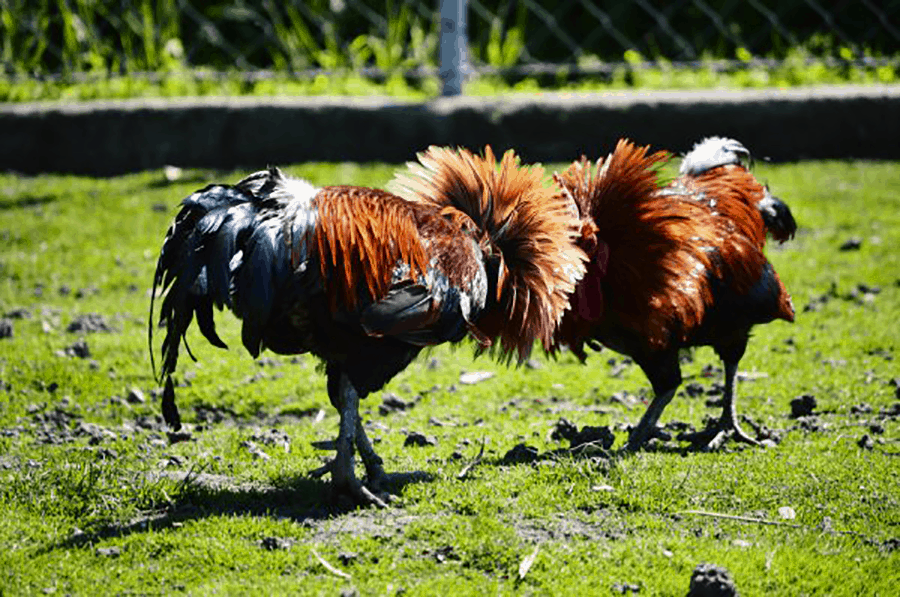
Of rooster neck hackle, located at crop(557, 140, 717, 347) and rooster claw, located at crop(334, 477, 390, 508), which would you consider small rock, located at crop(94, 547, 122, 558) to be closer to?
rooster claw, located at crop(334, 477, 390, 508)

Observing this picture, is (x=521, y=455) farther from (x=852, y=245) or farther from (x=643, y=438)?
(x=852, y=245)

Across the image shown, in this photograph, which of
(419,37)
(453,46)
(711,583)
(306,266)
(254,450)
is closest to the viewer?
(711,583)

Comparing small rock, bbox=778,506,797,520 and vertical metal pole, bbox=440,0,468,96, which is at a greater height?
vertical metal pole, bbox=440,0,468,96

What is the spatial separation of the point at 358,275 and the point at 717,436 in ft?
6.65

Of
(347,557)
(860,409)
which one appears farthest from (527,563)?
(860,409)

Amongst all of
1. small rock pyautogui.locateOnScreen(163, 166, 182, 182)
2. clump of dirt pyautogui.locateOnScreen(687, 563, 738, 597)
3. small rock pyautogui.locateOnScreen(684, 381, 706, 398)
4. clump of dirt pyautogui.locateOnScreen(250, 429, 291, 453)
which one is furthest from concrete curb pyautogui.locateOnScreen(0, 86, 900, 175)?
clump of dirt pyautogui.locateOnScreen(687, 563, 738, 597)

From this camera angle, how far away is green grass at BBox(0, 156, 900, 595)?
13.3ft

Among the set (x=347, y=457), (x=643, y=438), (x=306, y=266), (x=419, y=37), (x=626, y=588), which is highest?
(x=306, y=266)

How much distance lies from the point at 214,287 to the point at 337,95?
6072 millimetres

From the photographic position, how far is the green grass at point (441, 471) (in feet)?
13.3

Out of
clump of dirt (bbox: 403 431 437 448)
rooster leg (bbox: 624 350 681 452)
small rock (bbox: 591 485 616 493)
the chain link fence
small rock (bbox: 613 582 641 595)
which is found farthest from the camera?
the chain link fence

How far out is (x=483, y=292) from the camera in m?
4.59

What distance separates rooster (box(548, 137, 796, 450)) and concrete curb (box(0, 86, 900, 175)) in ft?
12.4

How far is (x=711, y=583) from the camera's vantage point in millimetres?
3777
